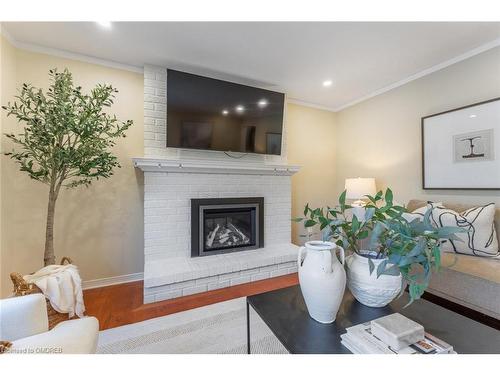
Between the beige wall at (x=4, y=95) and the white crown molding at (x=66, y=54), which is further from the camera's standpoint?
the white crown molding at (x=66, y=54)

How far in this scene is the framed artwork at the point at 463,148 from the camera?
1.98 metres

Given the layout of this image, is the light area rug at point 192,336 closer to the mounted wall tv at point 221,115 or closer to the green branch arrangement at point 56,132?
the green branch arrangement at point 56,132

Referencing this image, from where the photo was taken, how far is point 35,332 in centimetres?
92

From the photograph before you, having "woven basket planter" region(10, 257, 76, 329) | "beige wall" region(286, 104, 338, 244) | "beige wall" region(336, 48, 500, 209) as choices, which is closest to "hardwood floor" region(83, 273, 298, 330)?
"woven basket planter" region(10, 257, 76, 329)

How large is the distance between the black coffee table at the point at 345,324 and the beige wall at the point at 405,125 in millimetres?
1669

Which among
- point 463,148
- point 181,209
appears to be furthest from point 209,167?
point 463,148

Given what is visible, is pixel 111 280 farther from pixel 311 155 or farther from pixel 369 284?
pixel 311 155

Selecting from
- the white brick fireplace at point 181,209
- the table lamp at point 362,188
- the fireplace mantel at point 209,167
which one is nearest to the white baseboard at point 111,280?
the white brick fireplace at point 181,209

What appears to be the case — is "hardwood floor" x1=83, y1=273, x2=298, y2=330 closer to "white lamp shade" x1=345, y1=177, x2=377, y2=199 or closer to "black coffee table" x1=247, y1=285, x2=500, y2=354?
"black coffee table" x1=247, y1=285, x2=500, y2=354

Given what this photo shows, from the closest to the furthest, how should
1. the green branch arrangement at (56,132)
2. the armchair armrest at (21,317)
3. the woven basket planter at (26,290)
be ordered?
the armchair armrest at (21,317) → the woven basket planter at (26,290) → the green branch arrangement at (56,132)

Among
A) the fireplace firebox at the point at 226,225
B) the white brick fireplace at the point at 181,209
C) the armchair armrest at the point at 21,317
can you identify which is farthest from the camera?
the fireplace firebox at the point at 226,225
